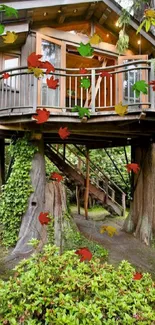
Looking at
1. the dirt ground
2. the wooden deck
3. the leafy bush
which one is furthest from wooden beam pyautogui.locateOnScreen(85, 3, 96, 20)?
the leafy bush

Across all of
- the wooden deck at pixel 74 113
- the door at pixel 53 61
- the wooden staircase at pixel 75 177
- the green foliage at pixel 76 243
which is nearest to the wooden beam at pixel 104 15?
the door at pixel 53 61

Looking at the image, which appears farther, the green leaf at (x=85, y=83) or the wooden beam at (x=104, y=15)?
the wooden beam at (x=104, y=15)

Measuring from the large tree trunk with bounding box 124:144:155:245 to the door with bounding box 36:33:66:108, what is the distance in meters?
3.30

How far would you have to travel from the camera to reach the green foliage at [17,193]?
6922 mm

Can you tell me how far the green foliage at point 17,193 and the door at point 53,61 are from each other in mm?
1258

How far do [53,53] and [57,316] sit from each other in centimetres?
708

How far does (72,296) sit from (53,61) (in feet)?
22.1

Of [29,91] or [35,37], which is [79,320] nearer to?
[29,91]

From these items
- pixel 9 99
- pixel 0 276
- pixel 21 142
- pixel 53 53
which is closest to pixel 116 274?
pixel 0 276

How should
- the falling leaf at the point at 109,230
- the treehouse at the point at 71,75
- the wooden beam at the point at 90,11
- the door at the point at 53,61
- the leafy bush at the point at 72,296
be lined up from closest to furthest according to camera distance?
the leafy bush at the point at 72,296 < the treehouse at the point at 71,75 < the door at the point at 53,61 < the wooden beam at the point at 90,11 < the falling leaf at the point at 109,230

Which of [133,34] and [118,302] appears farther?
[133,34]

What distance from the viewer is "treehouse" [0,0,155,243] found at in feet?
20.1

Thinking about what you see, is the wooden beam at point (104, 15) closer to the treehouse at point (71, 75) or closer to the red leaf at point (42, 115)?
the treehouse at point (71, 75)

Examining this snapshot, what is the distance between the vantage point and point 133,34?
912 centimetres
